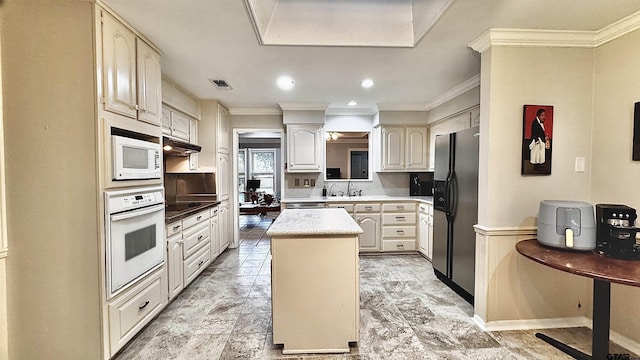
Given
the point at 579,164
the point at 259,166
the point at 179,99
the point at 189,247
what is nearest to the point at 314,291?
the point at 189,247

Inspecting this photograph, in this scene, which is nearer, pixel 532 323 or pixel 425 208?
pixel 532 323

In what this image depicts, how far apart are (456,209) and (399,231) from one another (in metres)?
1.54

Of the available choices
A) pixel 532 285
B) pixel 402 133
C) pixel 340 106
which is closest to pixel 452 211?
pixel 532 285

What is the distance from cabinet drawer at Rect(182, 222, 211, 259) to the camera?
299 centimetres

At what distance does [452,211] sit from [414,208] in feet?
4.53

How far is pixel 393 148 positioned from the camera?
4.67 m

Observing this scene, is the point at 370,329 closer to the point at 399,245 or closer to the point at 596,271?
the point at 596,271

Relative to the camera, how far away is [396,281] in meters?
3.31

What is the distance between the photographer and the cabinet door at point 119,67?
1.82 meters

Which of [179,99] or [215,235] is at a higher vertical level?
[179,99]

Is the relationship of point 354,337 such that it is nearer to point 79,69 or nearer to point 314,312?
point 314,312

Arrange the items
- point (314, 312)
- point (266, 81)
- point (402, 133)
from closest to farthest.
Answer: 1. point (314, 312)
2. point (266, 81)
3. point (402, 133)

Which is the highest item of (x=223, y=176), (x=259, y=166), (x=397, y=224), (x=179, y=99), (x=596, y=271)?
(x=179, y=99)

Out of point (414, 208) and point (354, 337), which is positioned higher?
point (414, 208)
